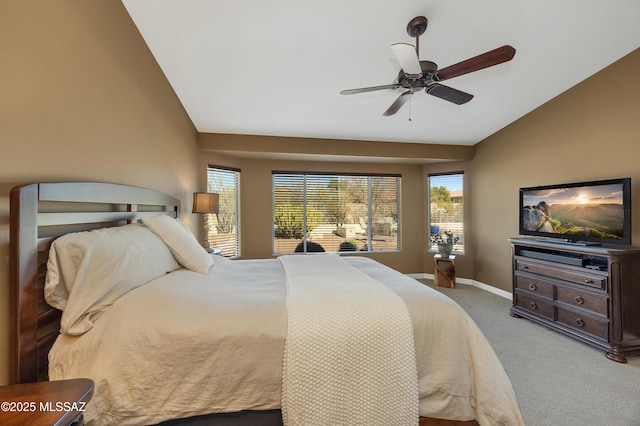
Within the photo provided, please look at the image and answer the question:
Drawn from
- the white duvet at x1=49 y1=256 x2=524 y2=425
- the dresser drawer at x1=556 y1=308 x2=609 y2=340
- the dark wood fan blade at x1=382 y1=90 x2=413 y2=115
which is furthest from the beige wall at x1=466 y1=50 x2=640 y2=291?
the white duvet at x1=49 y1=256 x2=524 y2=425

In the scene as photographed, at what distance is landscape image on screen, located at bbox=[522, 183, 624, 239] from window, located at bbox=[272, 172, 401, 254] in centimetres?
212

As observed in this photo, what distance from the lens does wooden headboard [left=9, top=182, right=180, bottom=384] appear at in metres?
1.12

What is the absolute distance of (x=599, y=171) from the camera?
2.93 metres

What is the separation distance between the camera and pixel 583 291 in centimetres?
262

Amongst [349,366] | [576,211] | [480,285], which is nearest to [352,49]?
[349,366]

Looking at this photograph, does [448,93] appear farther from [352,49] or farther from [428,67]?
[352,49]

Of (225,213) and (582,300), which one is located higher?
(225,213)

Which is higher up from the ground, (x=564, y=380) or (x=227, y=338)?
(x=227, y=338)

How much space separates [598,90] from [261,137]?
4.07 metres

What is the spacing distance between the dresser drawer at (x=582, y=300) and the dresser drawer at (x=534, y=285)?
10cm

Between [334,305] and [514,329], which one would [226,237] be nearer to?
[334,305]

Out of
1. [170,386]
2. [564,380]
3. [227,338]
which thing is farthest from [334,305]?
[564,380]

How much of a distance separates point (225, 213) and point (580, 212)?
453 cm

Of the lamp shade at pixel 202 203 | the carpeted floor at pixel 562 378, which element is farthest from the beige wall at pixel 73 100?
the carpeted floor at pixel 562 378
